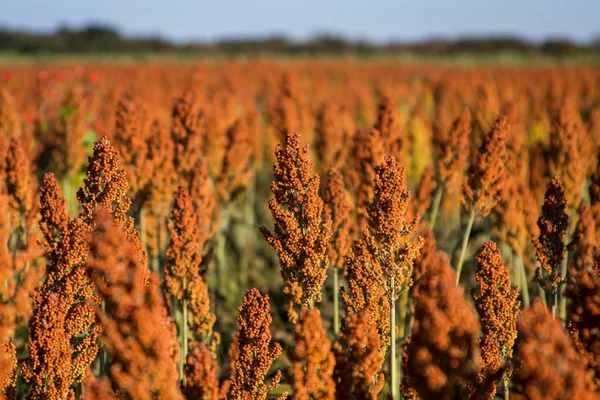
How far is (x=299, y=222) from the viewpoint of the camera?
11.7 ft

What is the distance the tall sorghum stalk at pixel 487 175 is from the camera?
4859 mm

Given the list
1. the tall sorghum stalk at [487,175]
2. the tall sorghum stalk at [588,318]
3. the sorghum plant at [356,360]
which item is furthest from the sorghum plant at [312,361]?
the tall sorghum stalk at [487,175]

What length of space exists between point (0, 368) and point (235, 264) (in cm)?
650

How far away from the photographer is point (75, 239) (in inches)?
136

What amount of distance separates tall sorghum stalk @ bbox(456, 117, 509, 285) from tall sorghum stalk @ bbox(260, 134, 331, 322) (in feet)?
5.44

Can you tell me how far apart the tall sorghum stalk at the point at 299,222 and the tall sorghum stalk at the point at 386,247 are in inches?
8.2

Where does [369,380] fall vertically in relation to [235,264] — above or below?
above

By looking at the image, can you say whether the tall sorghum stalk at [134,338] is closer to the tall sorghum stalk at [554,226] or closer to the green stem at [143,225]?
the tall sorghum stalk at [554,226]

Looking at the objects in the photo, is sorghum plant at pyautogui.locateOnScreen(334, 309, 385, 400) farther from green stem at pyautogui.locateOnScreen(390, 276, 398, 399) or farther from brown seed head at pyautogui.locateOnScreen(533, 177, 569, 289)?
brown seed head at pyautogui.locateOnScreen(533, 177, 569, 289)

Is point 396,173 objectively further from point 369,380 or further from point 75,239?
point 75,239

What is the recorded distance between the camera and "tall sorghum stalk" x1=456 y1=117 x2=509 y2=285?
15.9 feet

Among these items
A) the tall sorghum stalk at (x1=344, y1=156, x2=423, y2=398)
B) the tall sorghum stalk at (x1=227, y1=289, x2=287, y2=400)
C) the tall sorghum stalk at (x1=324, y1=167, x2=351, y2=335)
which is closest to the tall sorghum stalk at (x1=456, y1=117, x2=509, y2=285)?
the tall sorghum stalk at (x1=324, y1=167, x2=351, y2=335)

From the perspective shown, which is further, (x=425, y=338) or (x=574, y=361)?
(x=425, y=338)

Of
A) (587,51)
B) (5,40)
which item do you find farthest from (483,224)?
(5,40)
